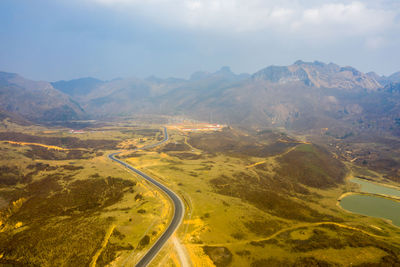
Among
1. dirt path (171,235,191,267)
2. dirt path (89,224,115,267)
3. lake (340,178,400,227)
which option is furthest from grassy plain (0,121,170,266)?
lake (340,178,400,227)

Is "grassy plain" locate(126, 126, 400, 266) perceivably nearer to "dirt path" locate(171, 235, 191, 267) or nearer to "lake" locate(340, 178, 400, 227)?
"dirt path" locate(171, 235, 191, 267)

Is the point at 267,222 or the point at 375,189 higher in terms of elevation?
the point at 267,222

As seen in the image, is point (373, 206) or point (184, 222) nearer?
point (184, 222)

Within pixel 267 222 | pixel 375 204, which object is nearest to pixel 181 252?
pixel 267 222

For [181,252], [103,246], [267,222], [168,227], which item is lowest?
[267,222]

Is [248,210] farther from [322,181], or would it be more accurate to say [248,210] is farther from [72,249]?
[322,181]

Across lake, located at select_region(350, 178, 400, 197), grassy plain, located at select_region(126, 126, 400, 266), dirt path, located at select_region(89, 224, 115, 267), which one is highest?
dirt path, located at select_region(89, 224, 115, 267)

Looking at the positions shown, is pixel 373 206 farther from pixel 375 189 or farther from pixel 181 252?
pixel 181 252

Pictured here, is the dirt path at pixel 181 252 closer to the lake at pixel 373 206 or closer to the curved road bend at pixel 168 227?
the curved road bend at pixel 168 227

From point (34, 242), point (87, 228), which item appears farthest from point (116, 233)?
point (34, 242)

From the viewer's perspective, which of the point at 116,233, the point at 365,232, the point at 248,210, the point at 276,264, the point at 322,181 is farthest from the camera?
the point at 322,181

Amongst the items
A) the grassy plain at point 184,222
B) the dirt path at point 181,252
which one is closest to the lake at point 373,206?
the grassy plain at point 184,222
